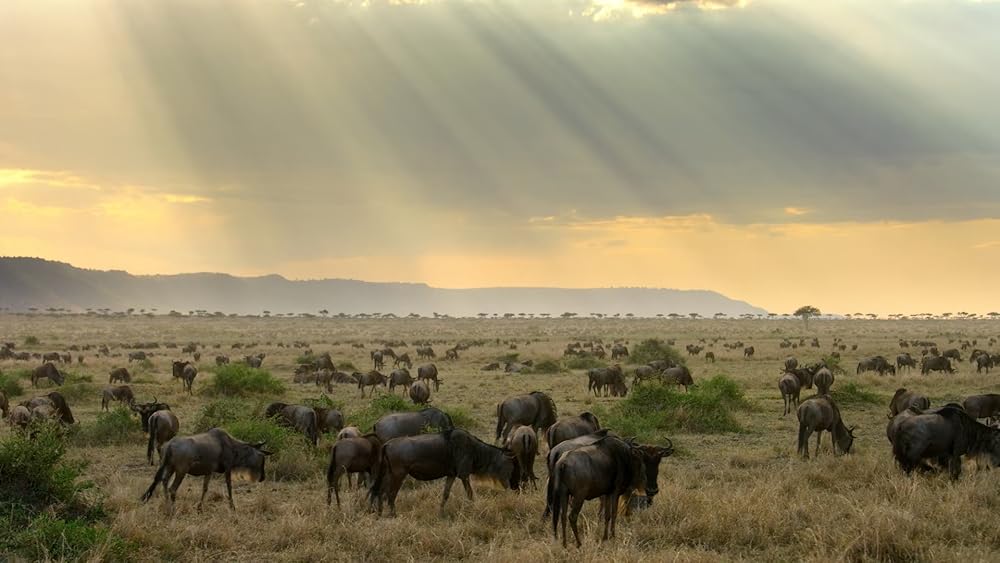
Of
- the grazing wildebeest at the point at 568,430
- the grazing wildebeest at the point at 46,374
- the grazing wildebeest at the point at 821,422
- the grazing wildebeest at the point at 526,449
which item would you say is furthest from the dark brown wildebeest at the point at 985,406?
the grazing wildebeest at the point at 46,374

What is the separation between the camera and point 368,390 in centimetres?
3503

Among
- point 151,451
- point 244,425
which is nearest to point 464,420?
point 244,425

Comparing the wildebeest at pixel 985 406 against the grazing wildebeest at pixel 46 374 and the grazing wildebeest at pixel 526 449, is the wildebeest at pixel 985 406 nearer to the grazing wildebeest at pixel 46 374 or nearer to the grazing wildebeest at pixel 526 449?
the grazing wildebeest at pixel 526 449

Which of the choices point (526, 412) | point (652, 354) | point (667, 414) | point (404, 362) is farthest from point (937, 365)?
point (526, 412)

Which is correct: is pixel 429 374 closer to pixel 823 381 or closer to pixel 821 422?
pixel 823 381

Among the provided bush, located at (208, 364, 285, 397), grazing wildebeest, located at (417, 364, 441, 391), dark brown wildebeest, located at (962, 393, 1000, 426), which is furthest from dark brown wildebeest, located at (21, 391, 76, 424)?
dark brown wildebeest, located at (962, 393, 1000, 426)

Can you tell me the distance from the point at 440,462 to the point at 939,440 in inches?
343

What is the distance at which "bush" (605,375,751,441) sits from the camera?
20.8 meters

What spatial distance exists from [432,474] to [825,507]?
611 cm

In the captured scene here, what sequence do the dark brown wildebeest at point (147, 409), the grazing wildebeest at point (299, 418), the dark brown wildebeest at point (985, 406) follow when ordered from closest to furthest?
the grazing wildebeest at point (299, 418) < the dark brown wildebeest at point (147, 409) < the dark brown wildebeest at point (985, 406)

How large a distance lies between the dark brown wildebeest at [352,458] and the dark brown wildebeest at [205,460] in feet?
5.29

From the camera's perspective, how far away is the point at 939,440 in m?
13.7

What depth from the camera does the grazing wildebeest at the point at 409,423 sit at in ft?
50.9

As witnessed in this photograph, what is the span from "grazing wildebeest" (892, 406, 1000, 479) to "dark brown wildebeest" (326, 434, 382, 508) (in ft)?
30.2
